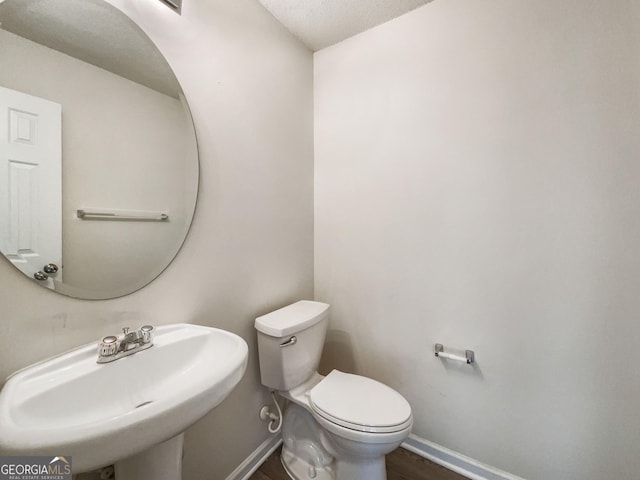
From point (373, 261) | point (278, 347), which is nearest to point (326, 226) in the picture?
point (373, 261)

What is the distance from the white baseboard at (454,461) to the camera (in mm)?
1193

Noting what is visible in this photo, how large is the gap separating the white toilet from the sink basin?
0.37m

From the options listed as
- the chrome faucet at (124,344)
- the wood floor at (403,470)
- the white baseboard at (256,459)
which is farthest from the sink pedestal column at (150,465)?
the wood floor at (403,470)

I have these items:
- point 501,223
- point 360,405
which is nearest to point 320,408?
point 360,405

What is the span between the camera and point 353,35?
4.99 ft

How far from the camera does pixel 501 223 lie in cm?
115

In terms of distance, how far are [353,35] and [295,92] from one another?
49cm

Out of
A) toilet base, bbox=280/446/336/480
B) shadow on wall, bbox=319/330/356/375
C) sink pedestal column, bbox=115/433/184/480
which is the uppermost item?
sink pedestal column, bbox=115/433/184/480

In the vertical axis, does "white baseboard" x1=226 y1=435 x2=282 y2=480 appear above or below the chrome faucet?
below

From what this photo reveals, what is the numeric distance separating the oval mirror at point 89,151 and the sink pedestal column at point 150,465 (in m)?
0.48

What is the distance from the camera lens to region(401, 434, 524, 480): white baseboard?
1.19 m

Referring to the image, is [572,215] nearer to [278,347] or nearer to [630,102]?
[630,102]

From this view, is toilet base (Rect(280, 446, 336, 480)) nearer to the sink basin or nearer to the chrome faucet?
the sink basin

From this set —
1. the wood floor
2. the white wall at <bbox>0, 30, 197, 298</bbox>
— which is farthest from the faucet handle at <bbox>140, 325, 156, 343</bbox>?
the wood floor
